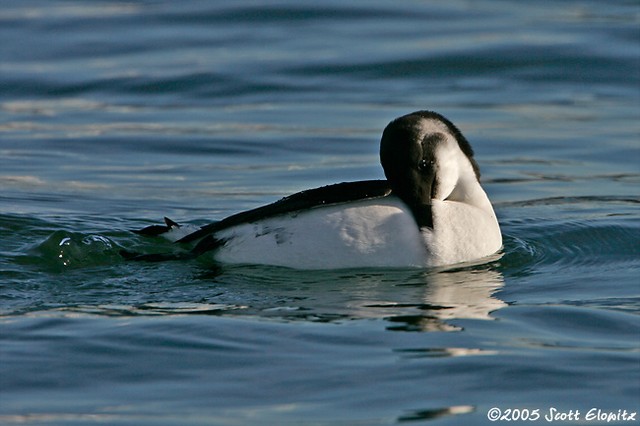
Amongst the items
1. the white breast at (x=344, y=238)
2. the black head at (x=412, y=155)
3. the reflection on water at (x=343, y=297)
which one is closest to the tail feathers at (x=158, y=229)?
the reflection on water at (x=343, y=297)

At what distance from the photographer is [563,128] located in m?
14.5

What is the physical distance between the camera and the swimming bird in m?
8.73

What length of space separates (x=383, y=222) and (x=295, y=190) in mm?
3602

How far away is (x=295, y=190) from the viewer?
12250 millimetres

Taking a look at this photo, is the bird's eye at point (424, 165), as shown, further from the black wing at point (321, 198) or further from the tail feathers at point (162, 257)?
the tail feathers at point (162, 257)

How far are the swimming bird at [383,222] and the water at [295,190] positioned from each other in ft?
0.42

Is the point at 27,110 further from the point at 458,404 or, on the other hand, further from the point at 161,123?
the point at 458,404

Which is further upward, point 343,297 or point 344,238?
point 344,238

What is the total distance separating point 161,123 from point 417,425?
934cm

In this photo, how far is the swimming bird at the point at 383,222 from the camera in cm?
873

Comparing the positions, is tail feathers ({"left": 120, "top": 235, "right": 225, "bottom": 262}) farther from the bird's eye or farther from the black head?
the bird's eye

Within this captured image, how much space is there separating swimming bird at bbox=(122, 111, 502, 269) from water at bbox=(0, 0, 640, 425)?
128 millimetres

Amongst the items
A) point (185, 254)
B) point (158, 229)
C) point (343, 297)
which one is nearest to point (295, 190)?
point (158, 229)

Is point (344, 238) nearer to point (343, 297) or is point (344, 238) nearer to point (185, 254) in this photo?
point (343, 297)
